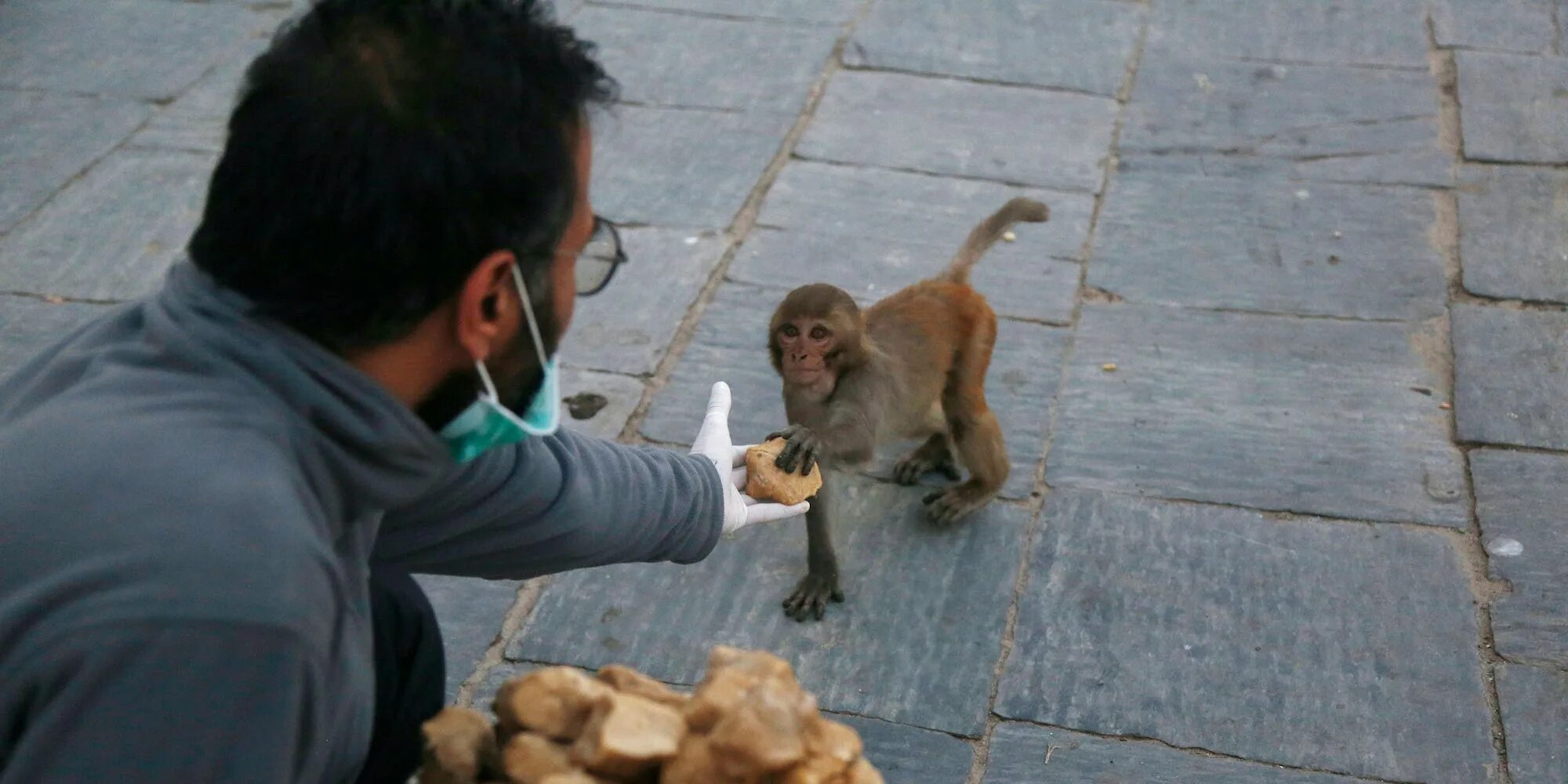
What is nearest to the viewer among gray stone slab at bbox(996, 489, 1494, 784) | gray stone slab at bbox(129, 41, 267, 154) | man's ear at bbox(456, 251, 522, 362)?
man's ear at bbox(456, 251, 522, 362)

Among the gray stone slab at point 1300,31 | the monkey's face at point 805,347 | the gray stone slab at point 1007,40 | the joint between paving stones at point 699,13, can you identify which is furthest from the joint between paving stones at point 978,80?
the monkey's face at point 805,347

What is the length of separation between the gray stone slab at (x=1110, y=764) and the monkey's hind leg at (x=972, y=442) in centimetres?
83

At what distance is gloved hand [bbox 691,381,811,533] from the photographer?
10.3ft

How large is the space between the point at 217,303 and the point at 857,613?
2.25m

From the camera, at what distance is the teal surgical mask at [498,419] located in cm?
208

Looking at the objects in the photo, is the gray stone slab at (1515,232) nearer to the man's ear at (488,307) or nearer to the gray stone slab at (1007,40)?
the gray stone slab at (1007,40)

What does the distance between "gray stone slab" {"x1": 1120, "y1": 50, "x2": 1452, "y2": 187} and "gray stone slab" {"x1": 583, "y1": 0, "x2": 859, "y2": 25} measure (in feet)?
4.54

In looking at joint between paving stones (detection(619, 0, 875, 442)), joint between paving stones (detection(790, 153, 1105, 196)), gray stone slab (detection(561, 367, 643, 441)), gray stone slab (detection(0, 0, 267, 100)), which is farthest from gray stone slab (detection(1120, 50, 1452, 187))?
gray stone slab (detection(0, 0, 267, 100))

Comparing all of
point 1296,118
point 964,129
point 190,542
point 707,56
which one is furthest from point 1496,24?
point 190,542

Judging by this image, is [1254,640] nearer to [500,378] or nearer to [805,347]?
[805,347]

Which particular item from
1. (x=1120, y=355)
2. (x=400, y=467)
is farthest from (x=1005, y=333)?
(x=400, y=467)

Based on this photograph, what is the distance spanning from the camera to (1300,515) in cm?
405

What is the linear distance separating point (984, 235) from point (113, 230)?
322 cm

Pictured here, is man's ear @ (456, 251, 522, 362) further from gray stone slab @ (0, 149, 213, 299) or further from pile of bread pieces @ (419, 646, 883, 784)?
gray stone slab @ (0, 149, 213, 299)
